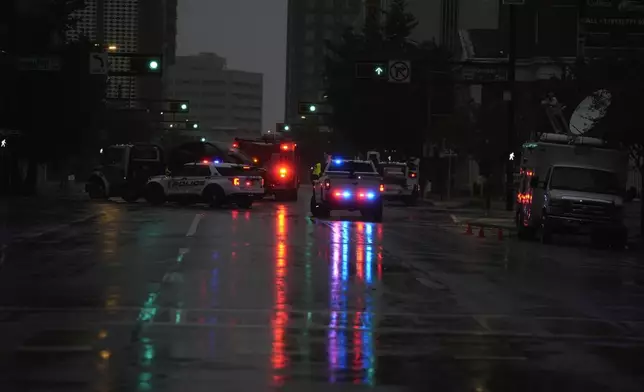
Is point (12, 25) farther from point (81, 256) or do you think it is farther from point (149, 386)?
point (149, 386)

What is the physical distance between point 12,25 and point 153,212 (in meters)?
13.5

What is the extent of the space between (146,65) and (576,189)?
21200mm

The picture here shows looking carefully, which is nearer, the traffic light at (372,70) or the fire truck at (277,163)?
the traffic light at (372,70)

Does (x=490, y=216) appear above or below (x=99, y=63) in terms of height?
Answer: below

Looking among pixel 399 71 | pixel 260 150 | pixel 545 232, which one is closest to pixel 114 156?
pixel 260 150

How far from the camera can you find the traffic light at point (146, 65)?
43.0m

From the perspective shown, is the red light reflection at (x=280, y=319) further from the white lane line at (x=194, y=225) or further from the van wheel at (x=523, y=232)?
the van wheel at (x=523, y=232)

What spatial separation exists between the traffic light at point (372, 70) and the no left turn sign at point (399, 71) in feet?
0.91

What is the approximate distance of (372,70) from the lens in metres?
43.2

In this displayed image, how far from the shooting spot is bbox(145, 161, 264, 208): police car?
4200cm

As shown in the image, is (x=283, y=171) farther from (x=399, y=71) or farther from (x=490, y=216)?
(x=490, y=216)

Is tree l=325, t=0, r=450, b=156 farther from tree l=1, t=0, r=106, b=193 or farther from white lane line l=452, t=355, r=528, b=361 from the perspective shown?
white lane line l=452, t=355, r=528, b=361

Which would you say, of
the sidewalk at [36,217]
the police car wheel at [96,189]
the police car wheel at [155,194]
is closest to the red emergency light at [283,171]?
the police car wheel at [96,189]

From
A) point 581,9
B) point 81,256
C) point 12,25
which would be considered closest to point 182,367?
point 81,256
